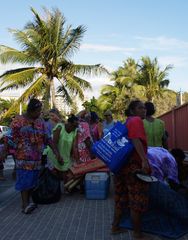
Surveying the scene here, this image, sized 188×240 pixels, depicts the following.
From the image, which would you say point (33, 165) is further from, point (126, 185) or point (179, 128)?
point (179, 128)

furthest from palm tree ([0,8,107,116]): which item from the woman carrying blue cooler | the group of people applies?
the woman carrying blue cooler

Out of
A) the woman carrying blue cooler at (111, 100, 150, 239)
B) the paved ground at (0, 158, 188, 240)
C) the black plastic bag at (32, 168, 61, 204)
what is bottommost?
the paved ground at (0, 158, 188, 240)

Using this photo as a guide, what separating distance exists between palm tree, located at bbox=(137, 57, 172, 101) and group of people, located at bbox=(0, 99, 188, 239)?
33385 millimetres

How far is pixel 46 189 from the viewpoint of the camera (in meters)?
7.75

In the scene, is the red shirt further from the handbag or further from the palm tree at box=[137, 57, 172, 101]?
the palm tree at box=[137, 57, 172, 101]

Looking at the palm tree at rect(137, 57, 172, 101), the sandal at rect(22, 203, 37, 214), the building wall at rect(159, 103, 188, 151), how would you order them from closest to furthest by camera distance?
1. the sandal at rect(22, 203, 37, 214)
2. the building wall at rect(159, 103, 188, 151)
3. the palm tree at rect(137, 57, 172, 101)

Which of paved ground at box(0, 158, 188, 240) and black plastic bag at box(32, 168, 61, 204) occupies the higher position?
black plastic bag at box(32, 168, 61, 204)

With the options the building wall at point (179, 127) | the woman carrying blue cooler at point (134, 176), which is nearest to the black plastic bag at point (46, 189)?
the woman carrying blue cooler at point (134, 176)

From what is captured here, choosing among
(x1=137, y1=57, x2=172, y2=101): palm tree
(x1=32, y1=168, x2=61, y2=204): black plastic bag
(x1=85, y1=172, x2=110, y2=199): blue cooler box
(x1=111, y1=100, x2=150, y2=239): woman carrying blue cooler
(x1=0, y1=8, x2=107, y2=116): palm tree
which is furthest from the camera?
(x1=137, y1=57, x2=172, y2=101): palm tree

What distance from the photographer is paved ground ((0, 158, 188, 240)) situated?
5.59 meters

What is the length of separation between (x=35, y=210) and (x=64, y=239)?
6.24ft

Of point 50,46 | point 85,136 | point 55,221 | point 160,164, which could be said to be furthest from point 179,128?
point 50,46

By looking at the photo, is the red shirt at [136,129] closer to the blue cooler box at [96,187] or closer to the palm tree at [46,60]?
the blue cooler box at [96,187]

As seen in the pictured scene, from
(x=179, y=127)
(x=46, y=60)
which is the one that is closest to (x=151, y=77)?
(x=46, y=60)
